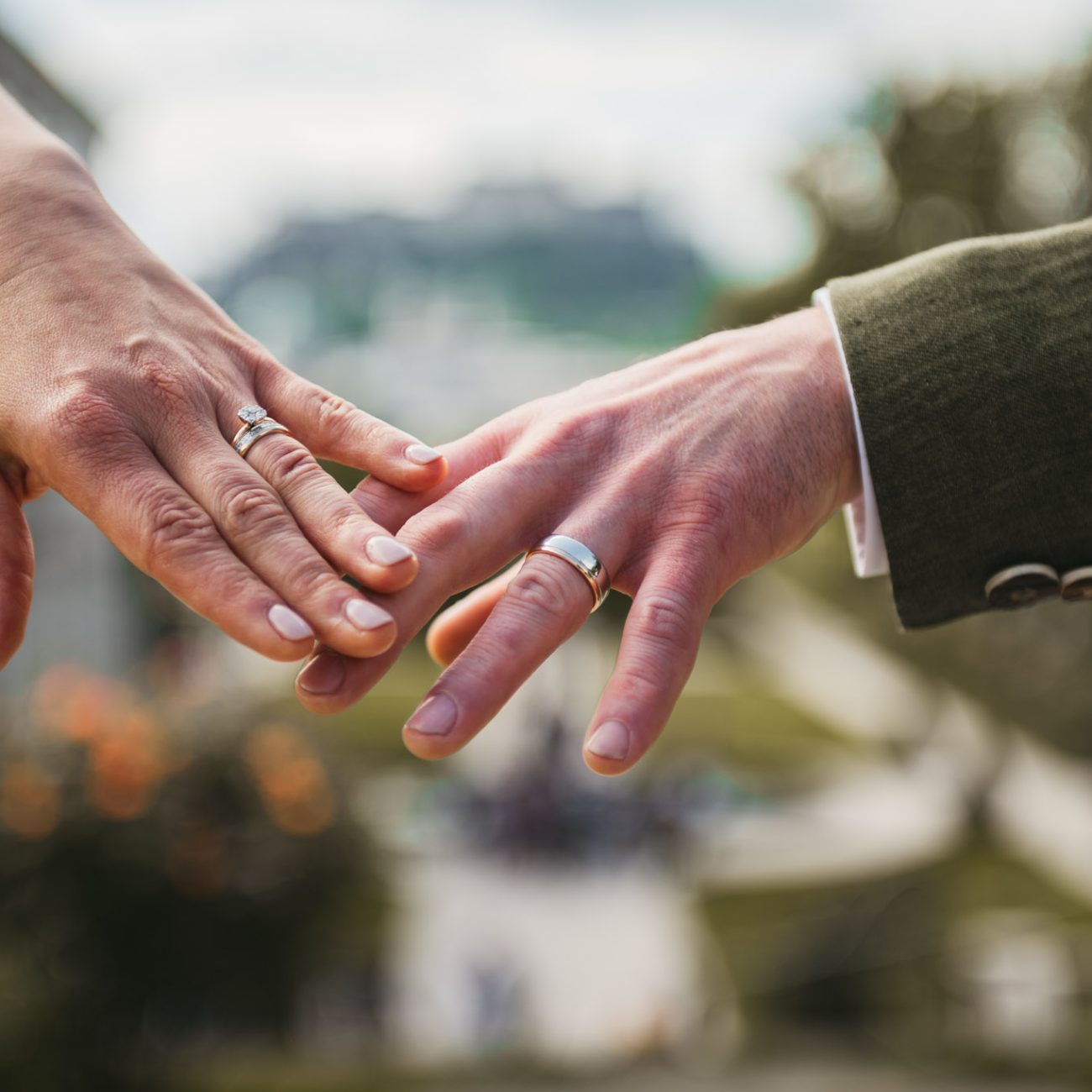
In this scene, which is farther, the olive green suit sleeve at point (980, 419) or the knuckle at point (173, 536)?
the olive green suit sleeve at point (980, 419)

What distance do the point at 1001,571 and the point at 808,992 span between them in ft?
20.1

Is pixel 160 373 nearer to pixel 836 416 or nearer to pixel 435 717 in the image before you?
pixel 435 717

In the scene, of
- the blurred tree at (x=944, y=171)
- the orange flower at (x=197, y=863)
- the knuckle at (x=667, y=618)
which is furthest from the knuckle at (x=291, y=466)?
the blurred tree at (x=944, y=171)

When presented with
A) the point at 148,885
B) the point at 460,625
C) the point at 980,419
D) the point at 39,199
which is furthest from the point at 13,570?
the point at 148,885

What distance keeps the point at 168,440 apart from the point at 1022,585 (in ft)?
4.22

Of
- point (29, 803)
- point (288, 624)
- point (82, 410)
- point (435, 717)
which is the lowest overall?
point (29, 803)

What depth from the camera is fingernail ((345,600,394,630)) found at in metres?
1.45

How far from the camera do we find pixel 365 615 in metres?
1.46

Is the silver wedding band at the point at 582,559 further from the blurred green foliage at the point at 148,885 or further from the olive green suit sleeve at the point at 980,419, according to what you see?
the blurred green foliage at the point at 148,885

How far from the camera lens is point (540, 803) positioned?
1030 cm

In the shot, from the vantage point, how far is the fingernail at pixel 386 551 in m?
1.53

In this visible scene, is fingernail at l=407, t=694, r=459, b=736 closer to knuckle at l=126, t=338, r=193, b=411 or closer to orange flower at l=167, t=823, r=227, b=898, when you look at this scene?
knuckle at l=126, t=338, r=193, b=411

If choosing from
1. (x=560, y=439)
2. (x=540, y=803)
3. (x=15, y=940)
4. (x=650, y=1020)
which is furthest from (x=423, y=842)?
(x=560, y=439)

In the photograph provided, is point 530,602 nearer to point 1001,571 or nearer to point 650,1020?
point 1001,571
